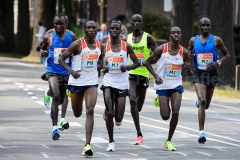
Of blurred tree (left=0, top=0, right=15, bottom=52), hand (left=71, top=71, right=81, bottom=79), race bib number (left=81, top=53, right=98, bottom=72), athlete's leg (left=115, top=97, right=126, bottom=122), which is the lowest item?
blurred tree (left=0, top=0, right=15, bottom=52)

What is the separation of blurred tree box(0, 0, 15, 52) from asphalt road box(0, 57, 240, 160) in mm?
28461

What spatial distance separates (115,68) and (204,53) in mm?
2055

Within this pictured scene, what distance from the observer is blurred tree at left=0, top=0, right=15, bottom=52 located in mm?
48566

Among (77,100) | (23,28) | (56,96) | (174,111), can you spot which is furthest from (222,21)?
(23,28)

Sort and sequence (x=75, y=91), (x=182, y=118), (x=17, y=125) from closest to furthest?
1. (x=75, y=91)
2. (x=17, y=125)
3. (x=182, y=118)

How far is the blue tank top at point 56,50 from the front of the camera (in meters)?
12.7

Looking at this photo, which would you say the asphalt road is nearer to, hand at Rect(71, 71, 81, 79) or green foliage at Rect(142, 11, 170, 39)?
hand at Rect(71, 71, 81, 79)

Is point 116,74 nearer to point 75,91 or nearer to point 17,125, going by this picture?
point 75,91

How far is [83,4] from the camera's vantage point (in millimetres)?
88125

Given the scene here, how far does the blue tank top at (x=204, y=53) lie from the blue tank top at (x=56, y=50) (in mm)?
2088

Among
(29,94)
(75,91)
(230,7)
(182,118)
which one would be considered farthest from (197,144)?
(230,7)

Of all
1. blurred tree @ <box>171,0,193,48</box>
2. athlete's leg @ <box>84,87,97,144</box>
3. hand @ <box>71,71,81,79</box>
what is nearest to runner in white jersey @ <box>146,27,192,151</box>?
athlete's leg @ <box>84,87,97,144</box>

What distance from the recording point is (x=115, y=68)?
11406 mm

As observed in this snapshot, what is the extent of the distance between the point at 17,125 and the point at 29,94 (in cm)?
696
